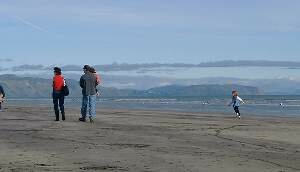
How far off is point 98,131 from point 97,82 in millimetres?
4989

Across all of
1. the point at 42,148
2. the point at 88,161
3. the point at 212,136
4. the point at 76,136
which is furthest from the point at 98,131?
the point at 88,161

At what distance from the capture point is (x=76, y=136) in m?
15.4

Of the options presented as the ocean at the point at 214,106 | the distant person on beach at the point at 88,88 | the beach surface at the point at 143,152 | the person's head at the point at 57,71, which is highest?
the person's head at the point at 57,71

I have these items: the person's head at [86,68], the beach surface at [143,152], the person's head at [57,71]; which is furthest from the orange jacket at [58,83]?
the beach surface at [143,152]

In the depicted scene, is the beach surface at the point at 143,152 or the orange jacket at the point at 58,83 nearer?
the beach surface at the point at 143,152

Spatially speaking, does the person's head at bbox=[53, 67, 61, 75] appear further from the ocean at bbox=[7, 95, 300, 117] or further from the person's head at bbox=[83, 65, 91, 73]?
the ocean at bbox=[7, 95, 300, 117]

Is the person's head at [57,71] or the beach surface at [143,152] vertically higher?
the person's head at [57,71]

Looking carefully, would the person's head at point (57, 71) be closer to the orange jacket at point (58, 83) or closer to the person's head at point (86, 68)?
the orange jacket at point (58, 83)

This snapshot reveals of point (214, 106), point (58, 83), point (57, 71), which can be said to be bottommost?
point (214, 106)

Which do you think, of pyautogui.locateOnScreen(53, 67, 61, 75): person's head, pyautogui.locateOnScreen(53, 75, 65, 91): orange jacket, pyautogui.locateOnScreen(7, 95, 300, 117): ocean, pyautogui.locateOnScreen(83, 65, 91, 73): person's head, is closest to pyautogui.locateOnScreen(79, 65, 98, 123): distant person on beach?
pyautogui.locateOnScreen(83, 65, 91, 73): person's head

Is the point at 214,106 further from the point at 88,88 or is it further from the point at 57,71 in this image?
the point at 88,88

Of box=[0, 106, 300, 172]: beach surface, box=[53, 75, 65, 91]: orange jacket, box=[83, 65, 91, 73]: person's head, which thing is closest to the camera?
box=[0, 106, 300, 172]: beach surface

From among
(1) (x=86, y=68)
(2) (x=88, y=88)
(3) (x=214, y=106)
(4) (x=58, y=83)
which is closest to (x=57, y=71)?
(4) (x=58, y=83)

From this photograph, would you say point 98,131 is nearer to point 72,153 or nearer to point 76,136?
point 76,136
